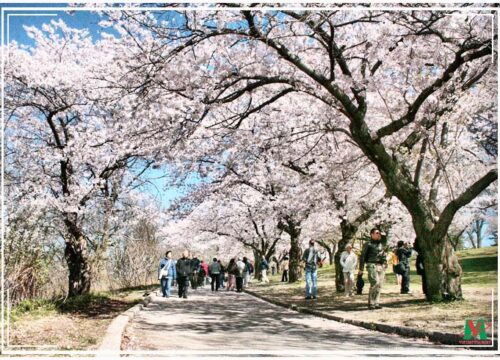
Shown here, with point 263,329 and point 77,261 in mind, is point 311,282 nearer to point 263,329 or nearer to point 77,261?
point 263,329

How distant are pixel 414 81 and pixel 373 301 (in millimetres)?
5877

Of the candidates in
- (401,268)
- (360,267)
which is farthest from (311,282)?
(360,267)

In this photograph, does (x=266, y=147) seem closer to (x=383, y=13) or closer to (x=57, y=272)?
(x=383, y=13)

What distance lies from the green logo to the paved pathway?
0.53 meters

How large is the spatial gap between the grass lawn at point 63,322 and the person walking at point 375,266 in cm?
590

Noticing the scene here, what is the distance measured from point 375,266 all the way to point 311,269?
373cm

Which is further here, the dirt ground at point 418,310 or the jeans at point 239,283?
the jeans at point 239,283

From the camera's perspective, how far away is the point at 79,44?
698 inches

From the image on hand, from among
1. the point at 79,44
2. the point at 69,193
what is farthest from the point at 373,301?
the point at 79,44

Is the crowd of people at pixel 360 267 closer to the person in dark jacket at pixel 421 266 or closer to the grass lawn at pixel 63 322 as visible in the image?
the person in dark jacket at pixel 421 266

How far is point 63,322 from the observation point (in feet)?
33.0

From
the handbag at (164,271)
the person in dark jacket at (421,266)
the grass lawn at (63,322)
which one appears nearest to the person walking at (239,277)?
the handbag at (164,271)

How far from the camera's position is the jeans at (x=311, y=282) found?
50.8ft
